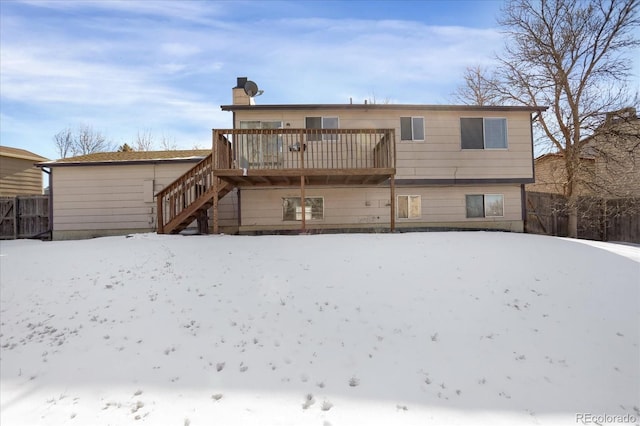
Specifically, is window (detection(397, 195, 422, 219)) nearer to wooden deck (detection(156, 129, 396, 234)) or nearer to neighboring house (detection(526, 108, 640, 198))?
wooden deck (detection(156, 129, 396, 234))

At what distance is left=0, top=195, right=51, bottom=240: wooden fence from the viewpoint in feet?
43.8

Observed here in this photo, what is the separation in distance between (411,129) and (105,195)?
1165cm

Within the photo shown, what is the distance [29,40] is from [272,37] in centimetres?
734

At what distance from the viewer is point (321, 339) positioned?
3.84 metres

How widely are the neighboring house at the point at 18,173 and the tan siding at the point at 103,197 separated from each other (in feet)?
29.1

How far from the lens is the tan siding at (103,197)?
12125mm

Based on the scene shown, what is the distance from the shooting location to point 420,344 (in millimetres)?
3764

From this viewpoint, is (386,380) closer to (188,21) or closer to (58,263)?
(58,263)

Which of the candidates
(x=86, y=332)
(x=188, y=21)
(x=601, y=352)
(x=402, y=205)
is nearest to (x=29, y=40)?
(x=188, y=21)

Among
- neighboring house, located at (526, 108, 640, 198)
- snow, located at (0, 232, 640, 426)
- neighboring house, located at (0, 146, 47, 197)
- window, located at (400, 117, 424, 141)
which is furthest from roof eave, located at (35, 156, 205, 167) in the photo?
neighboring house, located at (526, 108, 640, 198)

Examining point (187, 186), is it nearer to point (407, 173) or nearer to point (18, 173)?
point (407, 173)

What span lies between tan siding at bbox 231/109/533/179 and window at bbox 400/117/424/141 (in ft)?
0.47

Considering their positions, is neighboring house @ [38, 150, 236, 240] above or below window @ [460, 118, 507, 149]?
below

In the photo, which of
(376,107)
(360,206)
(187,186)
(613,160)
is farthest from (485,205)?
(187,186)
